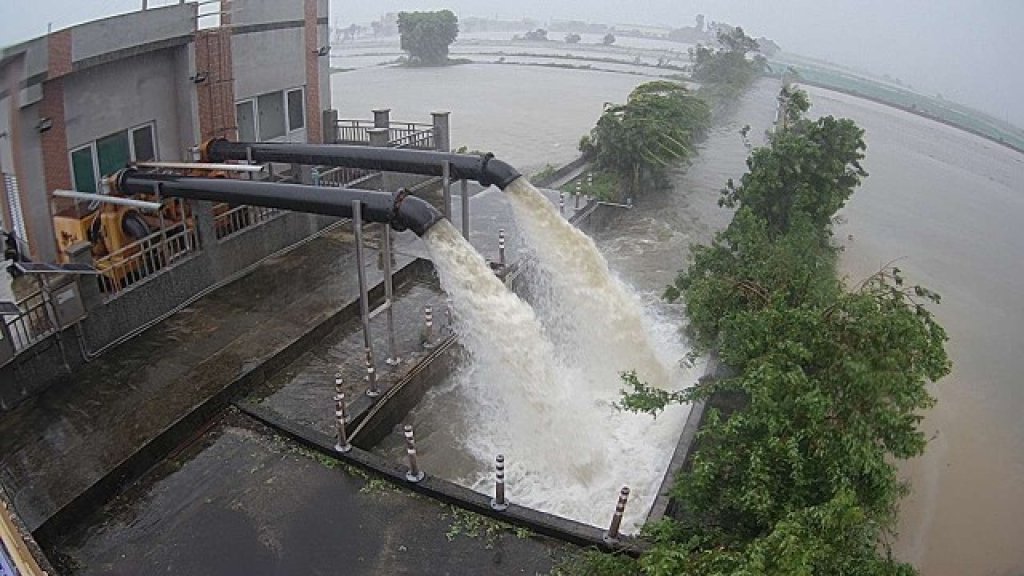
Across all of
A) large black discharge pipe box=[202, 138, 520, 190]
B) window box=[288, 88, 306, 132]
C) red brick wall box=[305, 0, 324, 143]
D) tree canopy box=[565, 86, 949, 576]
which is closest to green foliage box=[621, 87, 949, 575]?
tree canopy box=[565, 86, 949, 576]

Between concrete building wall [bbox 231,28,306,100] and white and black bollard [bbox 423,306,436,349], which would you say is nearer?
white and black bollard [bbox 423,306,436,349]

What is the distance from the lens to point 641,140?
22656 mm

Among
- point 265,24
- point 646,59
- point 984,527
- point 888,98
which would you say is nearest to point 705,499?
point 984,527

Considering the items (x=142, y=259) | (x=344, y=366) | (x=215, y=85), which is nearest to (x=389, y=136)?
(x=215, y=85)

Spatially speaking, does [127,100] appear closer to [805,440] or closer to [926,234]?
[805,440]

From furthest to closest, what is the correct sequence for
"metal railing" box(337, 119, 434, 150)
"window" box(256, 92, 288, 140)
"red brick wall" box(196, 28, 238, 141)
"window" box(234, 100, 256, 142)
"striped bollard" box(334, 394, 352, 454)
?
"metal railing" box(337, 119, 434, 150) < "window" box(256, 92, 288, 140) < "window" box(234, 100, 256, 142) < "red brick wall" box(196, 28, 238, 141) < "striped bollard" box(334, 394, 352, 454)

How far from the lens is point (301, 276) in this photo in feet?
42.5

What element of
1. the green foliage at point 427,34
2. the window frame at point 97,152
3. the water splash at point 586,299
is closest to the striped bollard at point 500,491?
the water splash at point 586,299

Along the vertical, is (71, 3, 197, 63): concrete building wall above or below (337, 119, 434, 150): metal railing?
above

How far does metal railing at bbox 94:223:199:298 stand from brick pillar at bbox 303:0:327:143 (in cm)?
659

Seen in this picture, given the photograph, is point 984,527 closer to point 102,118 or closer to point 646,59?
point 102,118

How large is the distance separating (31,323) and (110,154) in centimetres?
446

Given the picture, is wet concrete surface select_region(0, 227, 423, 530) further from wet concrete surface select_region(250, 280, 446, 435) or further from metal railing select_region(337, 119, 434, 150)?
metal railing select_region(337, 119, 434, 150)

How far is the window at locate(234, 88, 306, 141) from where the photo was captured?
52.0 feet
